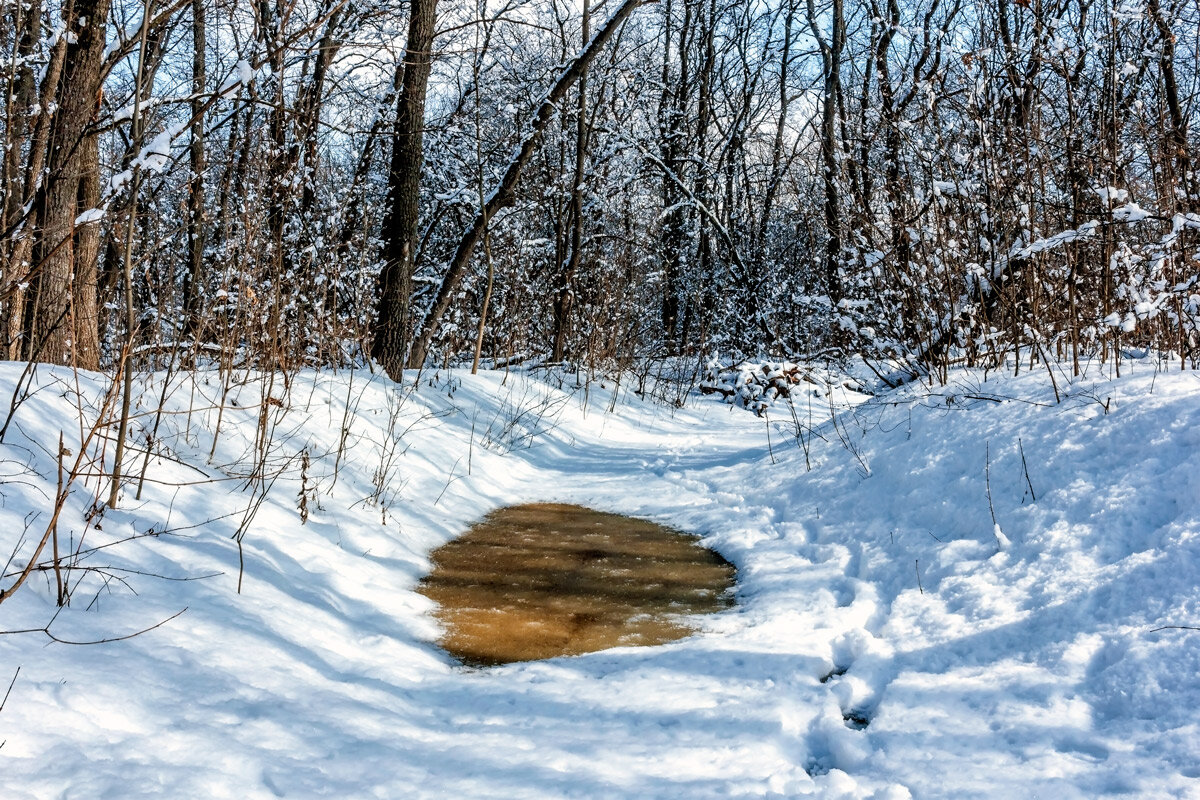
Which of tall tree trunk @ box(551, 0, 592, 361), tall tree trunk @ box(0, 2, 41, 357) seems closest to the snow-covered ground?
Answer: tall tree trunk @ box(0, 2, 41, 357)

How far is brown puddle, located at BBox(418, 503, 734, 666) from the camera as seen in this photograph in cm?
305

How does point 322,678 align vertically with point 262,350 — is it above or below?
below

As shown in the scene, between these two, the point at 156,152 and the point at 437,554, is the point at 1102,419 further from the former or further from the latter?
the point at 156,152

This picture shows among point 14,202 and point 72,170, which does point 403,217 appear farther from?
point 14,202

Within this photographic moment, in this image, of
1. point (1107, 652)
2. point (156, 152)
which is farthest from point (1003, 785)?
point (156, 152)

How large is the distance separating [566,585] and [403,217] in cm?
467

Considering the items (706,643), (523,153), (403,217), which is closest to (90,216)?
(706,643)

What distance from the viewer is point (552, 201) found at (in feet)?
43.8

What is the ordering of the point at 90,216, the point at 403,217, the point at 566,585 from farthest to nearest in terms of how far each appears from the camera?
the point at 403,217 → the point at 566,585 → the point at 90,216

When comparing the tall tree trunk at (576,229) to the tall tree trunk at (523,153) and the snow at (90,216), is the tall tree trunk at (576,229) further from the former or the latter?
the snow at (90,216)

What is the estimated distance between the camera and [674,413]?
9.55 m

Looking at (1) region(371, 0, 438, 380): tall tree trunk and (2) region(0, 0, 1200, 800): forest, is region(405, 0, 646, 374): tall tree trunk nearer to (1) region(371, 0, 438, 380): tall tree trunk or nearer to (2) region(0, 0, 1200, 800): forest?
(2) region(0, 0, 1200, 800): forest

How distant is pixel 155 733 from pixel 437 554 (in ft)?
7.52

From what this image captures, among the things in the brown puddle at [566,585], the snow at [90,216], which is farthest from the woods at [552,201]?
the brown puddle at [566,585]
